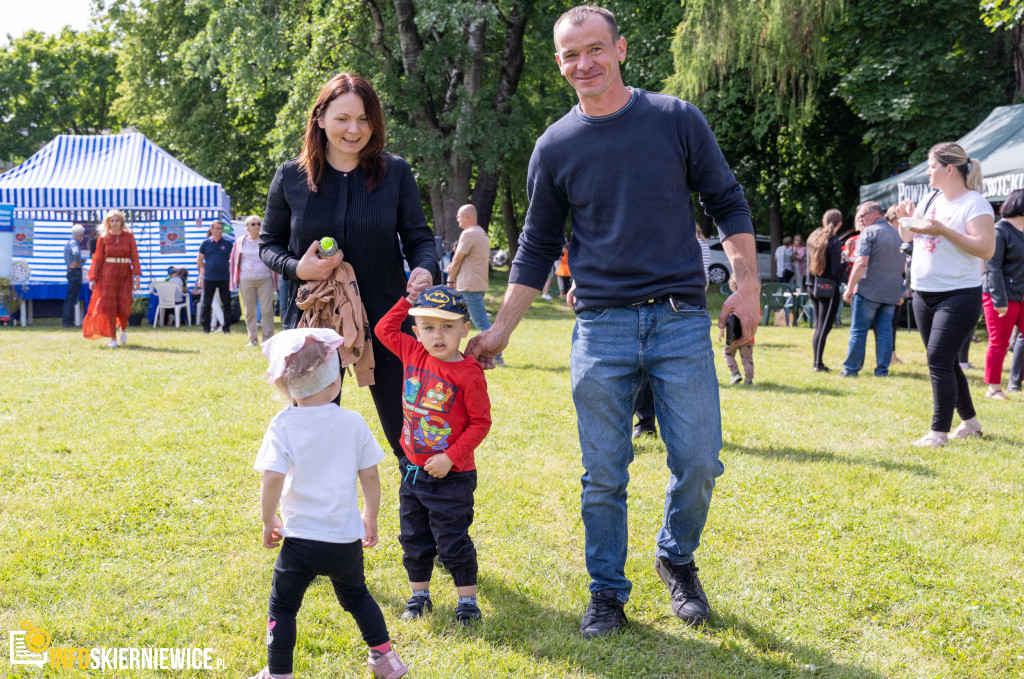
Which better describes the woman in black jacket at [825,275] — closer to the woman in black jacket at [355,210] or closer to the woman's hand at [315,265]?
the woman in black jacket at [355,210]

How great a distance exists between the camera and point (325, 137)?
3.80m

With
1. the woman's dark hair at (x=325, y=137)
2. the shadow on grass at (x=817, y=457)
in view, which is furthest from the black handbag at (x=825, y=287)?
the woman's dark hair at (x=325, y=137)

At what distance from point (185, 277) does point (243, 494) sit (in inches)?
521

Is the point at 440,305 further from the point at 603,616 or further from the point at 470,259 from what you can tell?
the point at 470,259

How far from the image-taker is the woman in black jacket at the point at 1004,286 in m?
8.24

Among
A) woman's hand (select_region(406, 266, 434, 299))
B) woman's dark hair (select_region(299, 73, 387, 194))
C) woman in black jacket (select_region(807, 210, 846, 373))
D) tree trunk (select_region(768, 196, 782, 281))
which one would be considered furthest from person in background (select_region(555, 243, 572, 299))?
woman's hand (select_region(406, 266, 434, 299))

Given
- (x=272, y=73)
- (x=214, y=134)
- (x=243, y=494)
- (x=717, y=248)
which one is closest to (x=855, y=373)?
(x=243, y=494)

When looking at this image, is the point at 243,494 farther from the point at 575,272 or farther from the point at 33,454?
the point at 575,272

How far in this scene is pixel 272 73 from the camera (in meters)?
20.2

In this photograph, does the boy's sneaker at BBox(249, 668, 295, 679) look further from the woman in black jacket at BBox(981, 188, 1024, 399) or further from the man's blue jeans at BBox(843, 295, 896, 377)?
the man's blue jeans at BBox(843, 295, 896, 377)

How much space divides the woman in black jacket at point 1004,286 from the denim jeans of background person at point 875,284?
1448 mm

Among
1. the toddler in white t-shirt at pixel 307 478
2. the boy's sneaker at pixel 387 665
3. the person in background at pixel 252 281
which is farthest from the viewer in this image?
the person in background at pixel 252 281

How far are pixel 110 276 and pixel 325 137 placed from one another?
33.3 feet

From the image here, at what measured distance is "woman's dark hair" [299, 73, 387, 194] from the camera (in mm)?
3680
